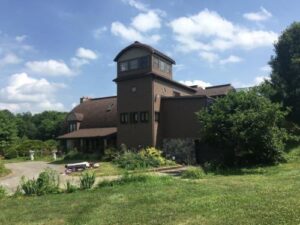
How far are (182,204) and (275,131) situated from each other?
15.6m

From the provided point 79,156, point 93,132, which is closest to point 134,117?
point 79,156

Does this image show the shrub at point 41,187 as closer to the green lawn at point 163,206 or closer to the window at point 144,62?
the green lawn at point 163,206

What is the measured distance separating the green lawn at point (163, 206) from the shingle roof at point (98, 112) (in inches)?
1284

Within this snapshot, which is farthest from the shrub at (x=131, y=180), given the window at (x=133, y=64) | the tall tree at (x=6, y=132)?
the tall tree at (x=6, y=132)

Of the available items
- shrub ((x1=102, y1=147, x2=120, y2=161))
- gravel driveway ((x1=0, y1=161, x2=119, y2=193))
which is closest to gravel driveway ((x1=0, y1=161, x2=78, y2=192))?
gravel driveway ((x1=0, y1=161, x2=119, y2=193))

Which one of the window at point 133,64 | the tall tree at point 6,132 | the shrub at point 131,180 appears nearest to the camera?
the shrub at point 131,180

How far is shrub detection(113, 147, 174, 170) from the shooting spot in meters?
30.4

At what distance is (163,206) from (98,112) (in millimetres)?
39839

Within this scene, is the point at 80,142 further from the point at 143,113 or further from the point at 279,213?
the point at 279,213

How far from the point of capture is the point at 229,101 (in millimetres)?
26359

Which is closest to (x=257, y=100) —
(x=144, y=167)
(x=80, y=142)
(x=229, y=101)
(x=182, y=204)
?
(x=229, y=101)

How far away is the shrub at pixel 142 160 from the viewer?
3044 centimetres

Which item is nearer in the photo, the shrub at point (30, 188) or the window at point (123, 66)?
the shrub at point (30, 188)

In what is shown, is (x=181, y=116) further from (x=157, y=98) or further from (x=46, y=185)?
(x=46, y=185)
